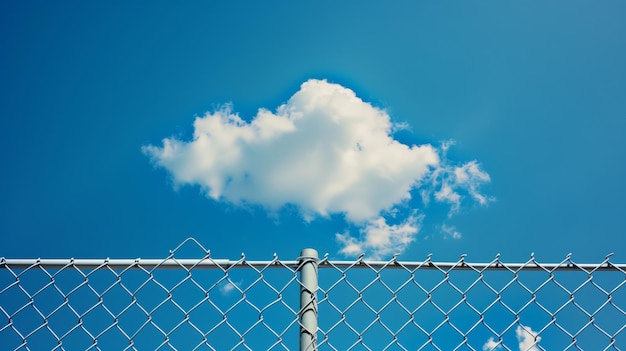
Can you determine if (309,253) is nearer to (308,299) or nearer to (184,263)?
(308,299)

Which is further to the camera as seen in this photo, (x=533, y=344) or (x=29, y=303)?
(x=533, y=344)

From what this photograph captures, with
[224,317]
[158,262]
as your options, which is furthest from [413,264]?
[158,262]

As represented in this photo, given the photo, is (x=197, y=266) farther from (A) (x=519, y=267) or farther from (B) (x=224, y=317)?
(A) (x=519, y=267)

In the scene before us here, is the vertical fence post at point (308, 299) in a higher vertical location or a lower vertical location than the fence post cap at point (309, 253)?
lower

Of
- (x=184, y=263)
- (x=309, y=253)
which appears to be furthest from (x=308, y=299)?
(x=184, y=263)

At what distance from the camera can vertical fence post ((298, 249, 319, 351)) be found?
1.98 metres

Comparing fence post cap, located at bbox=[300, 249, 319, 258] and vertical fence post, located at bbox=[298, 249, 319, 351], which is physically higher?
fence post cap, located at bbox=[300, 249, 319, 258]

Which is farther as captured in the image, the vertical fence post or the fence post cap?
the fence post cap

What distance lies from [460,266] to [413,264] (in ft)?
0.68

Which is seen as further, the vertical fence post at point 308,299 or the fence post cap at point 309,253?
the fence post cap at point 309,253

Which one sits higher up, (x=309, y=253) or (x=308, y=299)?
(x=309, y=253)

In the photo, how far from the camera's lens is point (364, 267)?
6.88ft

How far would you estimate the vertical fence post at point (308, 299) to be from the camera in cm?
198

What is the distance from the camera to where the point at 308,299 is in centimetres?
203
